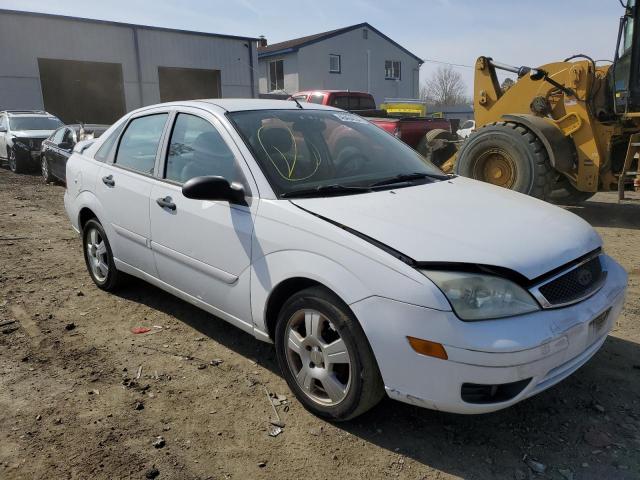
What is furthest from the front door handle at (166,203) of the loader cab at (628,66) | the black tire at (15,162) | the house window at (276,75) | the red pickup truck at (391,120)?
the house window at (276,75)

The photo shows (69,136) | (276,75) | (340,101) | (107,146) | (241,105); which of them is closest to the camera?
(241,105)

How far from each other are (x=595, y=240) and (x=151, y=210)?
2837 millimetres

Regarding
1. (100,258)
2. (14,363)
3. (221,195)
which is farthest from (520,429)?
(100,258)

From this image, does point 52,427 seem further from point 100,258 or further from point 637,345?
point 637,345

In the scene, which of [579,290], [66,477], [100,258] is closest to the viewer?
[66,477]

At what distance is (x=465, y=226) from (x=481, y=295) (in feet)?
1.51

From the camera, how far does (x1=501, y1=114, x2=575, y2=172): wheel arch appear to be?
709cm

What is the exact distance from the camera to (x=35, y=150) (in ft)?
45.2

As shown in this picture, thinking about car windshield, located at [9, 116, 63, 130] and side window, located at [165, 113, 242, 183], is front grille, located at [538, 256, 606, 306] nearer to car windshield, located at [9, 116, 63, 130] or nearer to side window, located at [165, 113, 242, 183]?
side window, located at [165, 113, 242, 183]

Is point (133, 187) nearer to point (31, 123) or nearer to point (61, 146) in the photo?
point (61, 146)

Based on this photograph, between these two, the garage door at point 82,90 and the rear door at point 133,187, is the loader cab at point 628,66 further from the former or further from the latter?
the garage door at point 82,90

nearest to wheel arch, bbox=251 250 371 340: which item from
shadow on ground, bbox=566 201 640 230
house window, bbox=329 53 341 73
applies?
shadow on ground, bbox=566 201 640 230

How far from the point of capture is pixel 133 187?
393 centimetres

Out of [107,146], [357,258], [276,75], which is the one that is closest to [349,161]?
[357,258]
